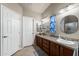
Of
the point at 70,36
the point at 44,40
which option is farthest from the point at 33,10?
the point at 70,36

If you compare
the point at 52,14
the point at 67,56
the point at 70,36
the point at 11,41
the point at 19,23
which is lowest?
the point at 67,56

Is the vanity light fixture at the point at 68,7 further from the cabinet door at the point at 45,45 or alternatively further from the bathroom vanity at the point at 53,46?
the cabinet door at the point at 45,45

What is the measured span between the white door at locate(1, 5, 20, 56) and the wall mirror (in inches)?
35.7

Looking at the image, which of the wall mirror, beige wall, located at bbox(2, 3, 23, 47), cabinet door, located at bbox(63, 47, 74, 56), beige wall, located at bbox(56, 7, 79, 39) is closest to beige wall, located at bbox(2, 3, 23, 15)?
beige wall, located at bbox(2, 3, 23, 47)

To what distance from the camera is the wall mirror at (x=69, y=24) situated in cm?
166

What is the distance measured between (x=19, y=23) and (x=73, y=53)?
3.85 feet

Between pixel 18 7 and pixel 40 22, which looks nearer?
pixel 18 7

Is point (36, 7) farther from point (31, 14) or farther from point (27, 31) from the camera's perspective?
point (27, 31)

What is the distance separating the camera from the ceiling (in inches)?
65.3

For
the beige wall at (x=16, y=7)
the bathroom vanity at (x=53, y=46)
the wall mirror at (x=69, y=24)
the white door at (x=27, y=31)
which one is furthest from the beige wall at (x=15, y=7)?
the wall mirror at (x=69, y=24)

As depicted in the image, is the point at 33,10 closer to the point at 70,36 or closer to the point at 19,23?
the point at 19,23

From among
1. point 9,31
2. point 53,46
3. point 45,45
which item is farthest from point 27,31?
point 53,46

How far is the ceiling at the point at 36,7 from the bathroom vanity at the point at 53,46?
0.54 metres

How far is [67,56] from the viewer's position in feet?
5.06
